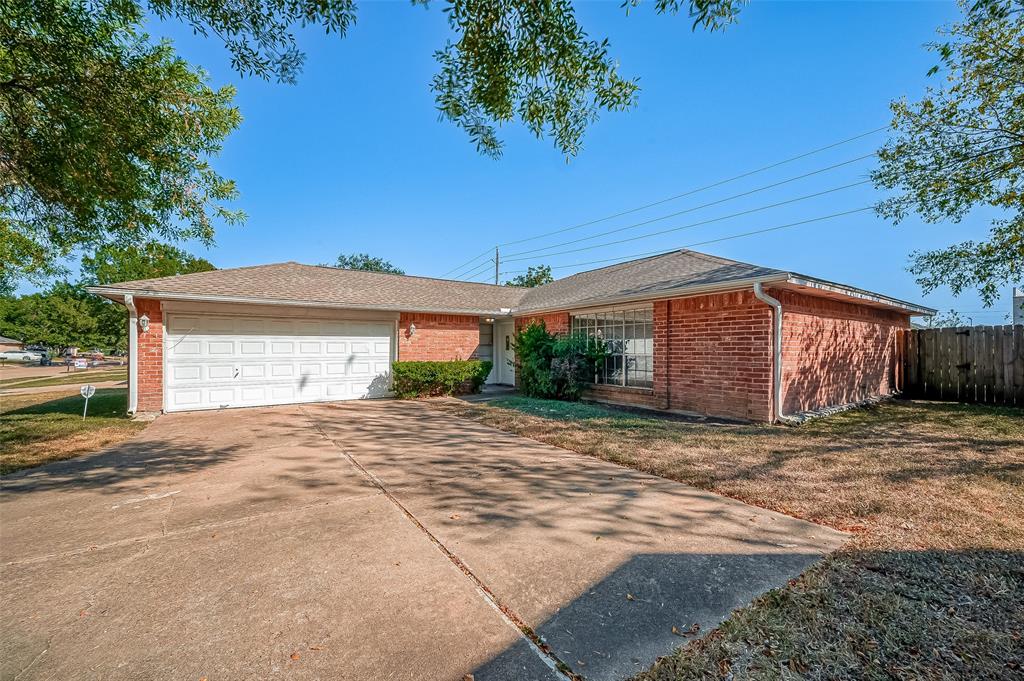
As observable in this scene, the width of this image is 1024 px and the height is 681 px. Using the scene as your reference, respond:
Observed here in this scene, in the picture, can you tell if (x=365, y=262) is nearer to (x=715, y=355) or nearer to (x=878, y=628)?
(x=715, y=355)

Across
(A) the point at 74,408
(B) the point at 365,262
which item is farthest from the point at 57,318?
(A) the point at 74,408

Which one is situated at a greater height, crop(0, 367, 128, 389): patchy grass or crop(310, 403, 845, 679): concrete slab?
crop(310, 403, 845, 679): concrete slab

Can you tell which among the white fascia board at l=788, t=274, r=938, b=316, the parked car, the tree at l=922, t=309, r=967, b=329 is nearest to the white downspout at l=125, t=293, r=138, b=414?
the white fascia board at l=788, t=274, r=938, b=316

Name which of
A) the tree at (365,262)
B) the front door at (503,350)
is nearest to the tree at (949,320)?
the front door at (503,350)

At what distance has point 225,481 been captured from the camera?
460 centimetres

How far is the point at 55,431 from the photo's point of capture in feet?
22.7

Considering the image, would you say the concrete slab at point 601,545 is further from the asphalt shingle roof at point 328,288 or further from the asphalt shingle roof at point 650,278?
the asphalt shingle roof at point 328,288

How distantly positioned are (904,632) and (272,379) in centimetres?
1145

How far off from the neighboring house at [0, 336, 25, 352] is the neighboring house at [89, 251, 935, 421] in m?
62.1

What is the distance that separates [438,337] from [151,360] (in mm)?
6674

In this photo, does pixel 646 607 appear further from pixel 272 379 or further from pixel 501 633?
pixel 272 379

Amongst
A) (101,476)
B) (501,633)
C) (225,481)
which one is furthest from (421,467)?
(101,476)

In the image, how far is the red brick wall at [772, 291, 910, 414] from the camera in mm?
7980

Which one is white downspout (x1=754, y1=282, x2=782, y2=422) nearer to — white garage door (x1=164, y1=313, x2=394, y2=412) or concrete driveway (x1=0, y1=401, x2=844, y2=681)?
concrete driveway (x1=0, y1=401, x2=844, y2=681)
